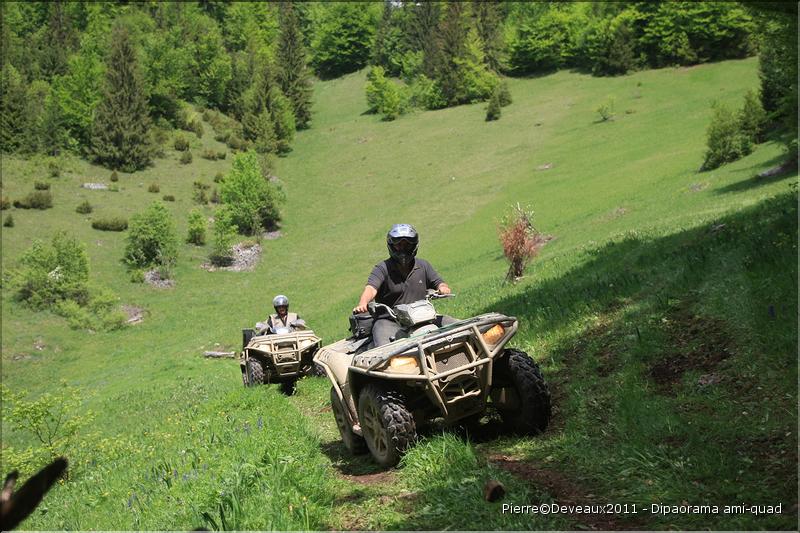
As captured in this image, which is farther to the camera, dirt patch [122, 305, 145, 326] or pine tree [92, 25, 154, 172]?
pine tree [92, 25, 154, 172]

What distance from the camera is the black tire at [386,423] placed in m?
5.84

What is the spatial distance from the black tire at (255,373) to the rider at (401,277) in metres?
6.86

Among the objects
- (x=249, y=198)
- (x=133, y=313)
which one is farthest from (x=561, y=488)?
(x=249, y=198)

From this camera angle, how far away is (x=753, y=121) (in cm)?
3466

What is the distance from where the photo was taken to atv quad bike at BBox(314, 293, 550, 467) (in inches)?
231

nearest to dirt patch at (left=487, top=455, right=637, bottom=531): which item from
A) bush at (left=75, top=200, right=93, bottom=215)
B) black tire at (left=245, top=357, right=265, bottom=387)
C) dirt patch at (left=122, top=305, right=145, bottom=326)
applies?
black tire at (left=245, top=357, right=265, bottom=387)

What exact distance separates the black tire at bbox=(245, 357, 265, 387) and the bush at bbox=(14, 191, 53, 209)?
1621 inches

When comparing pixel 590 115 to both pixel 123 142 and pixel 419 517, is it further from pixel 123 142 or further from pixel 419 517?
pixel 419 517

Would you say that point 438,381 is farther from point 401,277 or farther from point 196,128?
point 196,128

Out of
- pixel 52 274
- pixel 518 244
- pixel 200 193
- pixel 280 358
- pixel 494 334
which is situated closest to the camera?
pixel 494 334

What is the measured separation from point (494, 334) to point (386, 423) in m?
1.34

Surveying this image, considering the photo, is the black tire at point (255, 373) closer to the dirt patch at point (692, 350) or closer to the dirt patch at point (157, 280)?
Result: the dirt patch at point (692, 350)

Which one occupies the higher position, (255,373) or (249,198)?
(255,373)

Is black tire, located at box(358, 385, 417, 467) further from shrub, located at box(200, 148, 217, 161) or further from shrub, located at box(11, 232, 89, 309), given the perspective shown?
shrub, located at box(200, 148, 217, 161)
